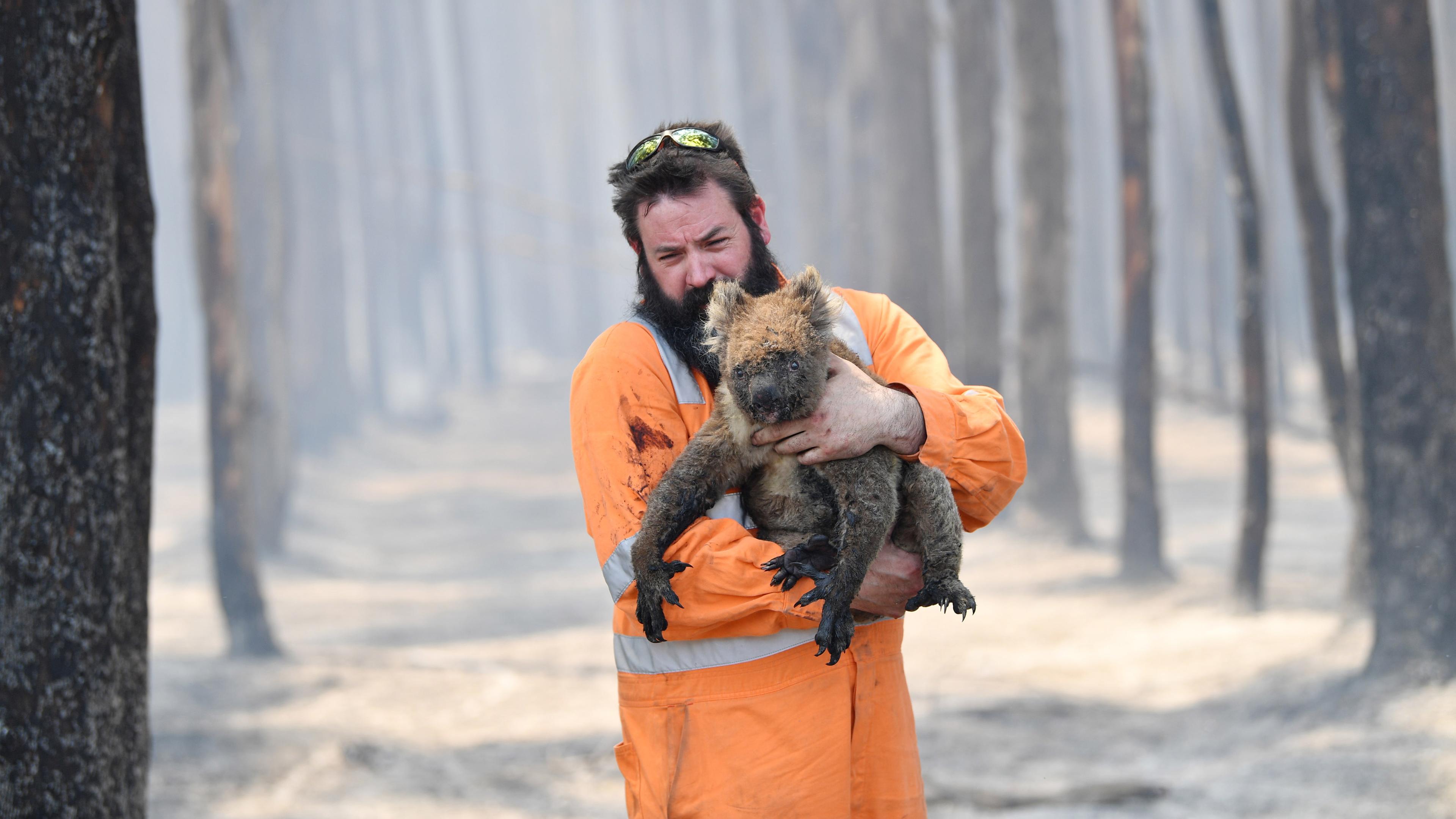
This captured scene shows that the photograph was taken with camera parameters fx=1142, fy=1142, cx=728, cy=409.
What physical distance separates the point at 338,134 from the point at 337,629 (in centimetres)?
2362

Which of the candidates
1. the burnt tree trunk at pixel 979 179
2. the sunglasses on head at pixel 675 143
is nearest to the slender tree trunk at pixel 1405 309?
the sunglasses on head at pixel 675 143

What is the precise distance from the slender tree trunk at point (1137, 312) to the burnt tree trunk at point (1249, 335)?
145 cm

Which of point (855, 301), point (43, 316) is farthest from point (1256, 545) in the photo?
point (43, 316)

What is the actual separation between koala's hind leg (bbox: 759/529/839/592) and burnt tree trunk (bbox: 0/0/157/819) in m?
2.02

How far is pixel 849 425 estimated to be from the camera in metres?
2.38

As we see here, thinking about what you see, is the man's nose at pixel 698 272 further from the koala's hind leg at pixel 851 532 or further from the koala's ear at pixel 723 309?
the koala's hind leg at pixel 851 532

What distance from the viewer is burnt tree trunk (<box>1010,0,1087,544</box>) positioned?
12.7m

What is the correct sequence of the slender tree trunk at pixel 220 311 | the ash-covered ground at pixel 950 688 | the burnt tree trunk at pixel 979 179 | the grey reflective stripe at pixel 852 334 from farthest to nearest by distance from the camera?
1. the burnt tree trunk at pixel 979 179
2. the slender tree trunk at pixel 220 311
3. the ash-covered ground at pixel 950 688
4. the grey reflective stripe at pixel 852 334

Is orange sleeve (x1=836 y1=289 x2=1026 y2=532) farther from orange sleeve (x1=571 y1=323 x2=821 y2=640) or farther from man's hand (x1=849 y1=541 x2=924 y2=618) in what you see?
orange sleeve (x1=571 y1=323 x2=821 y2=640)

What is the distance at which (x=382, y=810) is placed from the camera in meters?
5.96

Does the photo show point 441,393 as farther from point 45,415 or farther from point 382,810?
Answer: point 45,415

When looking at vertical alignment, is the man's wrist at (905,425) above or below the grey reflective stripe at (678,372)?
below

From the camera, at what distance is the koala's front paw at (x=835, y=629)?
7.36 feet

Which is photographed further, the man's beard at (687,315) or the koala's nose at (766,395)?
the man's beard at (687,315)
